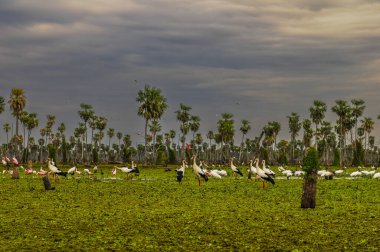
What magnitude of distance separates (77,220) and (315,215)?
405 inches

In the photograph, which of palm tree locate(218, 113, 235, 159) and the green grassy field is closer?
the green grassy field

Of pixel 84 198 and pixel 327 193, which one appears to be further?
pixel 327 193

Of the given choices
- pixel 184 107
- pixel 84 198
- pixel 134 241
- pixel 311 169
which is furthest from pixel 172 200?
pixel 184 107

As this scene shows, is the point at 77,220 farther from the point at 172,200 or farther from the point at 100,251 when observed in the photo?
the point at 172,200

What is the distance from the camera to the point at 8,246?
1739 cm

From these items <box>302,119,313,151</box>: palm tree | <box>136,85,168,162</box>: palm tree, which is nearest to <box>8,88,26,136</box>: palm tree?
<box>136,85,168,162</box>: palm tree

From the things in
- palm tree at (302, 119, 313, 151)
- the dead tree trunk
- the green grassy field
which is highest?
palm tree at (302, 119, 313, 151)

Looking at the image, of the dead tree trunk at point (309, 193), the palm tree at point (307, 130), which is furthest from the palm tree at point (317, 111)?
the dead tree trunk at point (309, 193)

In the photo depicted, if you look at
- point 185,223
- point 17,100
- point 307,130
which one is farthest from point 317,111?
point 185,223

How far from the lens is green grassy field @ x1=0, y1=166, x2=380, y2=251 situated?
1775 centimetres

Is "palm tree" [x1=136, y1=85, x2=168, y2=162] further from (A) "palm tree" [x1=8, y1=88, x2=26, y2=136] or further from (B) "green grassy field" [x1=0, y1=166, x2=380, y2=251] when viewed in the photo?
(B) "green grassy field" [x1=0, y1=166, x2=380, y2=251]

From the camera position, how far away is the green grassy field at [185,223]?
1775 cm

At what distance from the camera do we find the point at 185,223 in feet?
73.3

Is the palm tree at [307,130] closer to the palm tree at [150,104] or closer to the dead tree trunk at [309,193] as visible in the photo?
the palm tree at [150,104]
